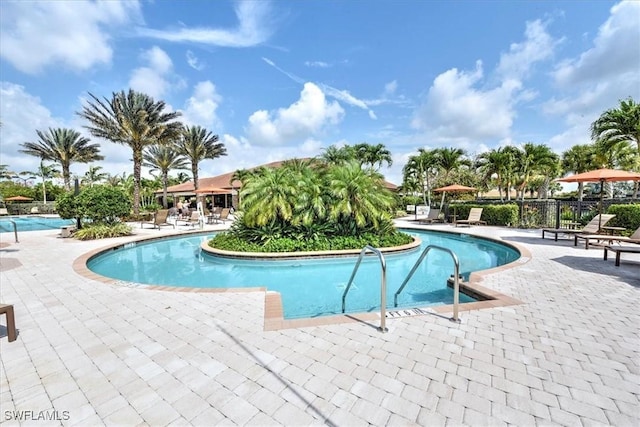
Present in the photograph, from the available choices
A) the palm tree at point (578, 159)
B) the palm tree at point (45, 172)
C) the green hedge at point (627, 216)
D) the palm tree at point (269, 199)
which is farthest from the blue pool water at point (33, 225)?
the palm tree at point (578, 159)

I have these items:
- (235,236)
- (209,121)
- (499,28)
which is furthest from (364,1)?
(209,121)

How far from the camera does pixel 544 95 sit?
17812mm

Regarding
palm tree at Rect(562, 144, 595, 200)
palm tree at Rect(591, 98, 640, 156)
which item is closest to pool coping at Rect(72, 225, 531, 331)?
palm tree at Rect(591, 98, 640, 156)

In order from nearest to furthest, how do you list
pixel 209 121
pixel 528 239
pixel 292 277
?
1. pixel 292 277
2. pixel 528 239
3. pixel 209 121

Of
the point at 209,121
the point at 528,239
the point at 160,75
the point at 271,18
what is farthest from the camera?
the point at 209,121

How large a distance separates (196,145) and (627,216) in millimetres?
30750

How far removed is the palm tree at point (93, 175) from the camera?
2105 inches

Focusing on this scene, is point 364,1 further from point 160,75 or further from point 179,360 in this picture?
point 179,360

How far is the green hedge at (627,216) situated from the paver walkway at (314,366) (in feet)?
29.8

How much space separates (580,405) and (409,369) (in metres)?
1.38

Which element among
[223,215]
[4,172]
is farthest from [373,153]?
[4,172]

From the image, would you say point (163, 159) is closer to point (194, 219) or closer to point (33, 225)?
point (33, 225)

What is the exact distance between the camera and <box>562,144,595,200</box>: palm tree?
36.2 m

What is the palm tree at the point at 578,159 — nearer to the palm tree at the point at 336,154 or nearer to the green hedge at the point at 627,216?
the palm tree at the point at 336,154
